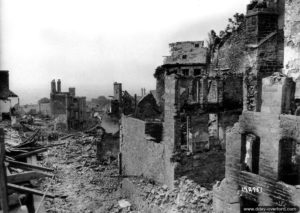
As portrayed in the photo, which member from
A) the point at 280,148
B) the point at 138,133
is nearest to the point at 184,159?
the point at 138,133

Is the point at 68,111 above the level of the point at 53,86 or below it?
below

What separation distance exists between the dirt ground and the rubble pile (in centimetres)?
262

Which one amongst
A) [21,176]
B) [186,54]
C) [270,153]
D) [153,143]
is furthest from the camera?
[186,54]

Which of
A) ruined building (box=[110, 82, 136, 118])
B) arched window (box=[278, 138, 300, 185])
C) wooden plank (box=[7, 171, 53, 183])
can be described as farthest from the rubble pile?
ruined building (box=[110, 82, 136, 118])

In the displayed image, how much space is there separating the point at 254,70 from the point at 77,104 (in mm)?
40711

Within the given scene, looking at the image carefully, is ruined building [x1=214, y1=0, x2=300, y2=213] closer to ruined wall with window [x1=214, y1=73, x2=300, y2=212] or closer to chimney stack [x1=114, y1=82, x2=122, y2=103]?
ruined wall with window [x1=214, y1=73, x2=300, y2=212]

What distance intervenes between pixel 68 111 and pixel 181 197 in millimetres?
41855

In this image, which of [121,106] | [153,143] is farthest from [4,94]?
[121,106]

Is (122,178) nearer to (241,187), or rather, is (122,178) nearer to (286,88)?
(241,187)

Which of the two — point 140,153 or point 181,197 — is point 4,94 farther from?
point 181,197

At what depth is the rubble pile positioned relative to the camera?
12.2 meters

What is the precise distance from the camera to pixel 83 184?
2214 centimetres

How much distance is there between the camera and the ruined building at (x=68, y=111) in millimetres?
52125

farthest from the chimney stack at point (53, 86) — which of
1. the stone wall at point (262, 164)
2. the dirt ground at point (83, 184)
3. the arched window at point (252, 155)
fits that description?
the arched window at point (252, 155)
